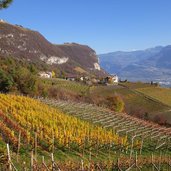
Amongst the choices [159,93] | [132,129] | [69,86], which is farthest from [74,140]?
[159,93]

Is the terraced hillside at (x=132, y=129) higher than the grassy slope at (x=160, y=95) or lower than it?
higher

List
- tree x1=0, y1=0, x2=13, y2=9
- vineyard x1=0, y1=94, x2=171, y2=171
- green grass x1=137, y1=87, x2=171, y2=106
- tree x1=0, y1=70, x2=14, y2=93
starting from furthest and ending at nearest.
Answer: green grass x1=137, y1=87, x2=171, y2=106, tree x1=0, y1=70, x2=14, y2=93, vineyard x1=0, y1=94, x2=171, y2=171, tree x1=0, y1=0, x2=13, y2=9

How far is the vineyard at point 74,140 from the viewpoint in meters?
21.2

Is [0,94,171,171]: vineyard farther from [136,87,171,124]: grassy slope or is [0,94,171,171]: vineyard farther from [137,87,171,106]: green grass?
[137,87,171,106]: green grass

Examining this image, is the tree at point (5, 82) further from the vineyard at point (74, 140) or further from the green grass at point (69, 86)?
the green grass at point (69, 86)

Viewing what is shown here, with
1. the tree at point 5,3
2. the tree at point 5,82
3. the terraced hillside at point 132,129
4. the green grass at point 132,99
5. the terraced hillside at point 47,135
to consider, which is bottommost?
the green grass at point 132,99

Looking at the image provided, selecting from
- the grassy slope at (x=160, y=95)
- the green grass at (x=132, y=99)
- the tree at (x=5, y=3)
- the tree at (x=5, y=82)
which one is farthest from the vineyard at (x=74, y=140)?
the green grass at (x=132, y=99)

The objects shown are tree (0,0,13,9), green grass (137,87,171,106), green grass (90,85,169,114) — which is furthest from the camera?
green grass (137,87,171,106)

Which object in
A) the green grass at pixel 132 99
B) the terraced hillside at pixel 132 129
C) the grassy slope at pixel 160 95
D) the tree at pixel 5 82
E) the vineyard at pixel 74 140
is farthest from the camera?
the green grass at pixel 132 99


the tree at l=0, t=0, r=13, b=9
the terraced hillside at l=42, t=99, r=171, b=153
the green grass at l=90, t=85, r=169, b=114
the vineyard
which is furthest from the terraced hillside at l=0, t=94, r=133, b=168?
the green grass at l=90, t=85, r=169, b=114

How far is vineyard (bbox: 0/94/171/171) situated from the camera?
69.4 ft

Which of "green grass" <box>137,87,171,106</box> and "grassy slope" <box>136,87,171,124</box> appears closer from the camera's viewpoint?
"grassy slope" <box>136,87,171,124</box>

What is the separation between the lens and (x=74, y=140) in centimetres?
2827

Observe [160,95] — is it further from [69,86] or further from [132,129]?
[132,129]
